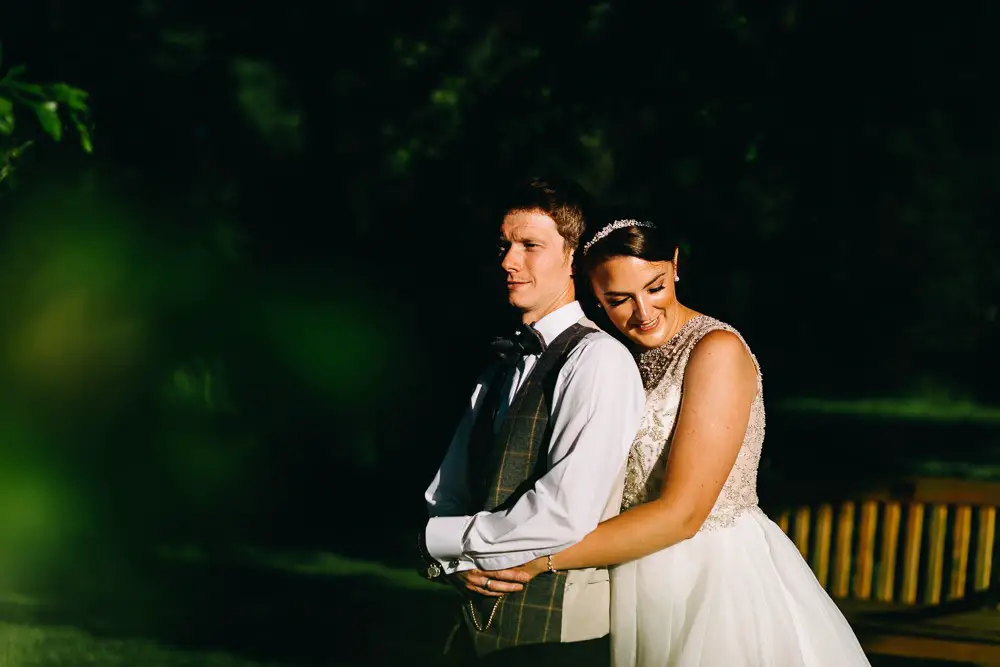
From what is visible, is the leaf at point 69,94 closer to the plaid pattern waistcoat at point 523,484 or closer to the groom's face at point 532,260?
the groom's face at point 532,260

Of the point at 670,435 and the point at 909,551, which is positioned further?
the point at 909,551

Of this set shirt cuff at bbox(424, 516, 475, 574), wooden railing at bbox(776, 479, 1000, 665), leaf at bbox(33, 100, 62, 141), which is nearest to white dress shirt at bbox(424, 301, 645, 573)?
shirt cuff at bbox(424, 516, 475, 574)

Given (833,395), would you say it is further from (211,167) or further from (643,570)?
(643,570)

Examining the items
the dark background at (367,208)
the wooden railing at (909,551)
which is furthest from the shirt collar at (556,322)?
the wooden railing at (909,551)

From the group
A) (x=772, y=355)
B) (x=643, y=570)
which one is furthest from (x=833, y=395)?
(x=643, y=570)

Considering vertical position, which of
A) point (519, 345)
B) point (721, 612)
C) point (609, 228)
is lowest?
point (721, 612)

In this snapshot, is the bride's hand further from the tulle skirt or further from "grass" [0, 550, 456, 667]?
"grass" [0, 550, 456, 667]

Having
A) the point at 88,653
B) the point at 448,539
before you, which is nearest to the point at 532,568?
the point at 448,539

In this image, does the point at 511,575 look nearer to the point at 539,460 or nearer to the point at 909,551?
the point at 539,460

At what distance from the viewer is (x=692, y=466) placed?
3.42 metres

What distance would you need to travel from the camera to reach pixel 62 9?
998cm

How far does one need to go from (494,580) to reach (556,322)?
69 centimetres

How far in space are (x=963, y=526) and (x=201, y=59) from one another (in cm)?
640

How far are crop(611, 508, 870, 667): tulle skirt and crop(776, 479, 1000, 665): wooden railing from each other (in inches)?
130
